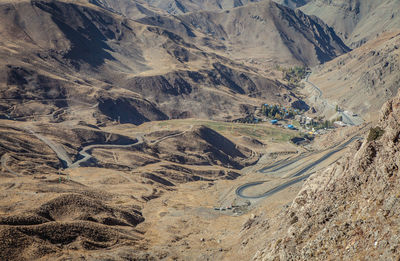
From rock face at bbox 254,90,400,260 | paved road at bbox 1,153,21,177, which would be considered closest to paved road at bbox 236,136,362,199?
rock face at bbox 254,90,400,260

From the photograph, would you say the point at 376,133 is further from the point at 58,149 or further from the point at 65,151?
the point at 58,149

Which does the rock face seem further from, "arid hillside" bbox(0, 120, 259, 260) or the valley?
"arid hillside" bbox(0, 120, 259, 260)

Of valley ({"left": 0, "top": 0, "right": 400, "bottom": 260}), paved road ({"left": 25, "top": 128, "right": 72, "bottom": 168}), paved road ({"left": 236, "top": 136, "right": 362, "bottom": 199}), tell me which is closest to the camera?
valley ({"left": 0, "top": 0, "right": 400, "bottom": 260})

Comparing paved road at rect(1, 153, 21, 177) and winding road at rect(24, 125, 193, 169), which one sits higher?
paved road at rect(1, 153, 21, 177)

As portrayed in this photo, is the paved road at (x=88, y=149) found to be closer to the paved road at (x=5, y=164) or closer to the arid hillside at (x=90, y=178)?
the arid hillside at (x=90, y=178)

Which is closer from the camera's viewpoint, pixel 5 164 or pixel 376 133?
pixel 376 133

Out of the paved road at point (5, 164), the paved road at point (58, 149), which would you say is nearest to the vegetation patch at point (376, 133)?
the paved road at point (5, 164)

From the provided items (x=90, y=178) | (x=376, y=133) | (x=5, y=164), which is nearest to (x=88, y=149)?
Result: (x=90, y=178)

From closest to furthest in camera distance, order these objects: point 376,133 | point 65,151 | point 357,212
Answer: point 357,212
point 376,133
point 65,151

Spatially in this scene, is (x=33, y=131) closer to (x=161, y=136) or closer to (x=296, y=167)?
(x=161, y=136)
